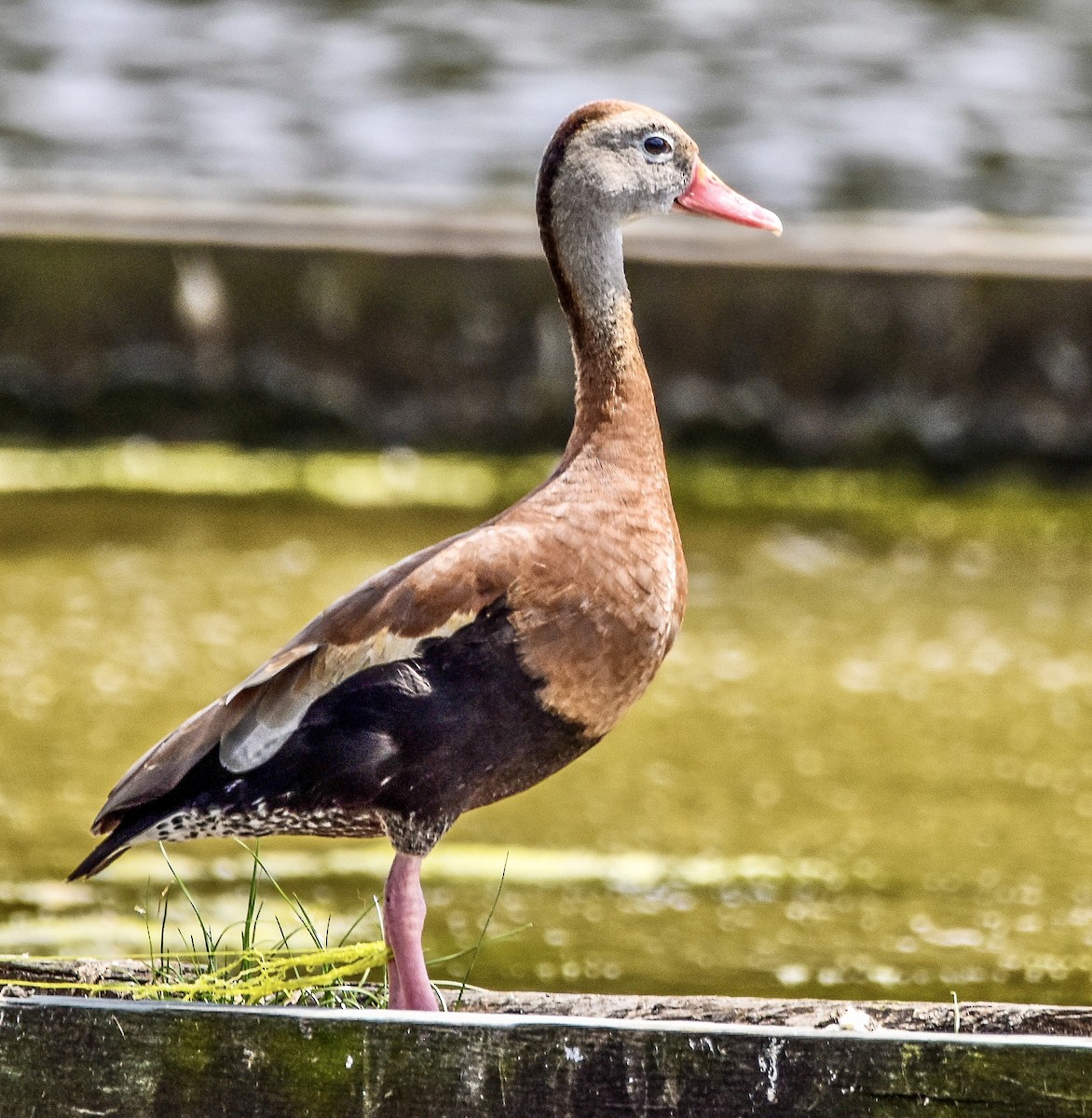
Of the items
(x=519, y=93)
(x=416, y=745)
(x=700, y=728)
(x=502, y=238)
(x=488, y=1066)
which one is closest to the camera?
(x=488, y=1066)

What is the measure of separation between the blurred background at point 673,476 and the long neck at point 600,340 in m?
1.28

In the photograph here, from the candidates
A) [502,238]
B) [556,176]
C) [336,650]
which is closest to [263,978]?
[336,650]

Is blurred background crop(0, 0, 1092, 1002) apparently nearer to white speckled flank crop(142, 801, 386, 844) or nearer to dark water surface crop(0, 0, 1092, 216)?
dark water surface crop(0, 0, 1092, 216)

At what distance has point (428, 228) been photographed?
23.3ft

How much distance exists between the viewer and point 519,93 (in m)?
11.2

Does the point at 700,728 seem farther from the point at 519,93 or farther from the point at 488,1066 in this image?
the point at 519,93

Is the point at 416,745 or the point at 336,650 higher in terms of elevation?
the point at 336,650

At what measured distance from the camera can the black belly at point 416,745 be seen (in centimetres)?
265

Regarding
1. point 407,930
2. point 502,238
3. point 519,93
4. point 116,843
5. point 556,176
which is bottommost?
point 407,930

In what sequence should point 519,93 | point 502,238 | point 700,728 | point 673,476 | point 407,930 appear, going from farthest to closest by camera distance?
point 519,93
point 673,476
point 502,238
point 700,728
point 407,930

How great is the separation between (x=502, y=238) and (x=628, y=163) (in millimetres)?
4234

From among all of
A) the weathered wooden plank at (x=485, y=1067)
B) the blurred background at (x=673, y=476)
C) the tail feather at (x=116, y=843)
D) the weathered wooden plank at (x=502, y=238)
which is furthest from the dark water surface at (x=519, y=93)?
the weathered wooden plank at (x=485, y=1067)

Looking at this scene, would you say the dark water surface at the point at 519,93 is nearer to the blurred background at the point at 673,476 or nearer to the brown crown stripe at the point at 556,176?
the blurred background at the point at 673,476

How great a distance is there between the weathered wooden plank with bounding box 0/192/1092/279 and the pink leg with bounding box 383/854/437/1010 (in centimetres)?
440
